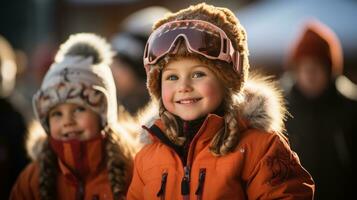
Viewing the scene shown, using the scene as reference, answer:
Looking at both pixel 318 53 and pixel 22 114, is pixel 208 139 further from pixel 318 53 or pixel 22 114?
pixel 22 114

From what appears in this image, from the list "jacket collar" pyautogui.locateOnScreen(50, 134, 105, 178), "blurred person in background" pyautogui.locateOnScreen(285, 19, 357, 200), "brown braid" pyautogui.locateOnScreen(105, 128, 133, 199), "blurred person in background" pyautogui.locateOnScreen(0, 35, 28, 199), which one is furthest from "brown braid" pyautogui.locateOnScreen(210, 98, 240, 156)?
"blurred person in background" pyautogui.locateOnScreen(0, 35, 28, 199)

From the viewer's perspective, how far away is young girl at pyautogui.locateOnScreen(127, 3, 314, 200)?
399 centimetres

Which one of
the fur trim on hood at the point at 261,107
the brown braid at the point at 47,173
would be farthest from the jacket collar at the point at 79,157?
the fur trim on hood at the point at 261,107

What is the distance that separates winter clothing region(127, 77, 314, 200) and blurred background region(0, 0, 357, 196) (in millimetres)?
2891

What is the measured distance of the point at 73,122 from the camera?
5047mm

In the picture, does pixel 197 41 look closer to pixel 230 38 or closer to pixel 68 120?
pixel 230 38

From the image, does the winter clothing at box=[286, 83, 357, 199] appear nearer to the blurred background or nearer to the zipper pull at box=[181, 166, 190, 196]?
the blurred background

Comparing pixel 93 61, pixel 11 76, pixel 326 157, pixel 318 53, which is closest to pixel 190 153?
pixel 93 61

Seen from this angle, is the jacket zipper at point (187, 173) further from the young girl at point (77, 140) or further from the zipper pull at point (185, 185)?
the young girl at point (77, 140)

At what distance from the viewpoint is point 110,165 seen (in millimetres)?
4953

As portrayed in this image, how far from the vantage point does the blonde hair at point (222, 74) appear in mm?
4109

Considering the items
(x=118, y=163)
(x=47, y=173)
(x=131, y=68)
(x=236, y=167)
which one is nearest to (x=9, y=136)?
(x=131, y=68)

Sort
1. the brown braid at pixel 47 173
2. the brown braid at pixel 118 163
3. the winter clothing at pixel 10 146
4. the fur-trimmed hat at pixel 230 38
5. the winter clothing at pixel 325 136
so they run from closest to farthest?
the fur-trimmed hat at pixel 230 38 → the brown braid at pixel 118 163 → the brown braid at pixel 47 173 → the winter clothing at pixel 325 136 → the winter clothing at pixel 10 146

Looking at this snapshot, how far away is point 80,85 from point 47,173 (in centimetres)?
70
